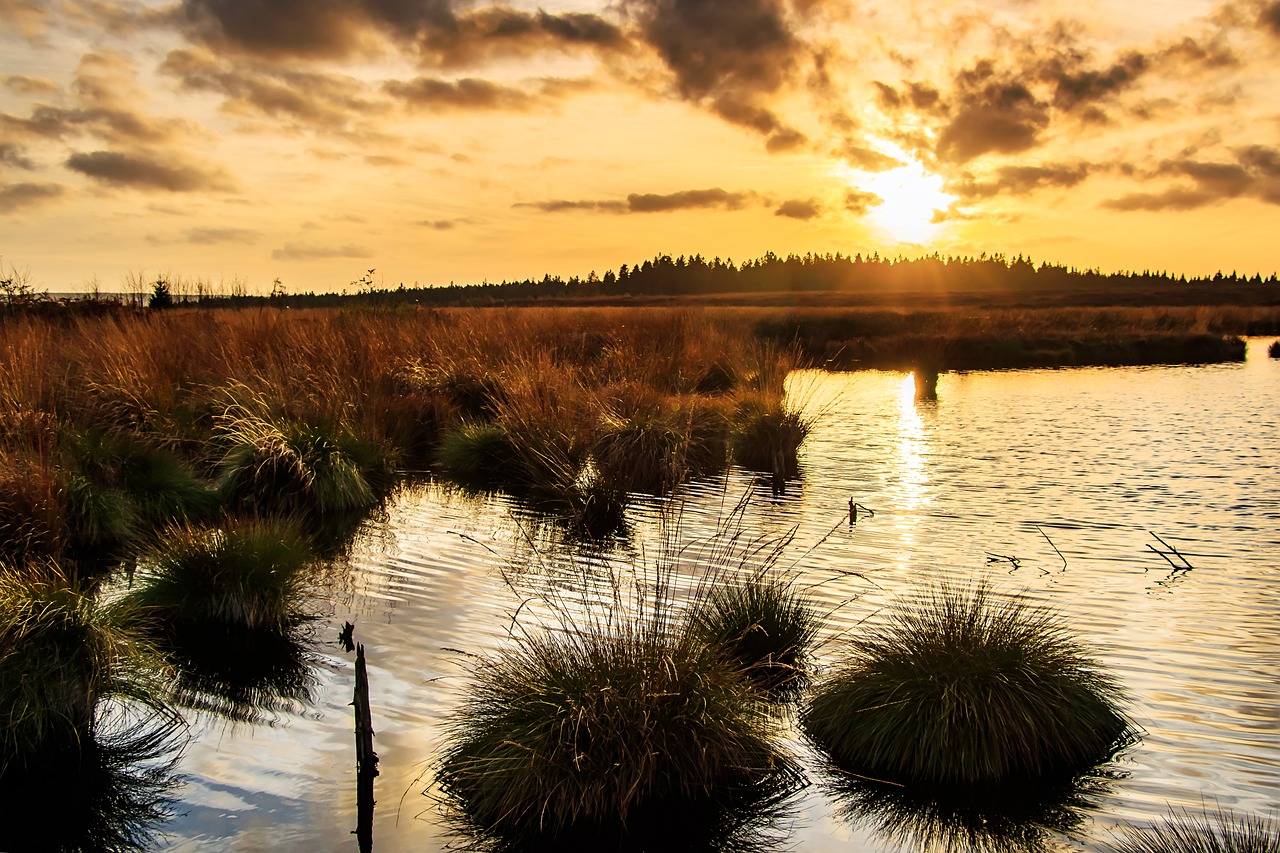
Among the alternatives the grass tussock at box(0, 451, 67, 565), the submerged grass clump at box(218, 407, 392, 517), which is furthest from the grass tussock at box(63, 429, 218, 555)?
the grass tussock at box(0, 451, 67, 565)

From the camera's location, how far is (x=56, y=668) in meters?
5.43

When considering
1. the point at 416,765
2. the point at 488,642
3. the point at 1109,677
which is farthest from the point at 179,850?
Answer: the point at 1109,677

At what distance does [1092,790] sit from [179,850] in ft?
14.7

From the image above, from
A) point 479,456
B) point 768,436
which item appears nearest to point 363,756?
point 479,456

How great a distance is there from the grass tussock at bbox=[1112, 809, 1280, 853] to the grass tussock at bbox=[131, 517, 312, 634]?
19.3 feet

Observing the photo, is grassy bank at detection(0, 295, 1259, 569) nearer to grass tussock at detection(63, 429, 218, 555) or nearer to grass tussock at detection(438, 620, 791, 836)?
grass tussock at detection(63, 429, 218, 555)

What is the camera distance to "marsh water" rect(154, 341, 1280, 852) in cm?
486

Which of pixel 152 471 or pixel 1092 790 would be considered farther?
pixel 152 471

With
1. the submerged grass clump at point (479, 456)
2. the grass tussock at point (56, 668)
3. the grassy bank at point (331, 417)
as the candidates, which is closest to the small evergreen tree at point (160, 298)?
the grassy bank at point (331, 417)

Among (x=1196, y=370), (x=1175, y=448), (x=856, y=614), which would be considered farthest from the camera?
(x=1196, y=370)

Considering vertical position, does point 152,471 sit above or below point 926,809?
above

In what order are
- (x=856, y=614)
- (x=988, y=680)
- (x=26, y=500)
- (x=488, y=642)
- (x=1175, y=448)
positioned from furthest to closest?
1. (x=1175, y=448)
2. (x=26, y=500)
3. (x=856, y=614)
4. (x=488, y=642)
5. (x=988, y=680)

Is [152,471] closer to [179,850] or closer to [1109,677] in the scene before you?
[179,850]

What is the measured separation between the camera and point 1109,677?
5.84 meters
